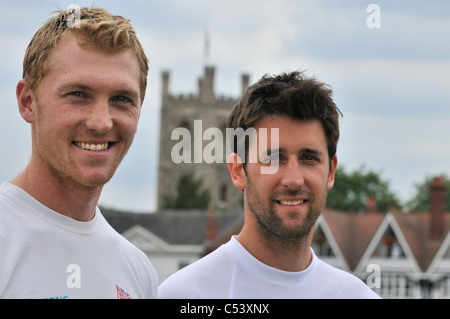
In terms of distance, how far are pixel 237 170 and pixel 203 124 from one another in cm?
10433

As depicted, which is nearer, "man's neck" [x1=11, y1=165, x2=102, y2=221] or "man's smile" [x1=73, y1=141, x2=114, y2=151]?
"man's smile" [x1=73, y1=141, x2=114, y2=151]

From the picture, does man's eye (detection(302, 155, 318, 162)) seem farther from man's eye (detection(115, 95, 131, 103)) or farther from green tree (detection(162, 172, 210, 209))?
green tree (detection(162, 172, 210, 209))

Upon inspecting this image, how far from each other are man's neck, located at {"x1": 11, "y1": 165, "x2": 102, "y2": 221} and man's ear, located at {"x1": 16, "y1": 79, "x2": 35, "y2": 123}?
26 centimetres

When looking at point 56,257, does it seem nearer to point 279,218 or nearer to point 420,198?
point 279,218

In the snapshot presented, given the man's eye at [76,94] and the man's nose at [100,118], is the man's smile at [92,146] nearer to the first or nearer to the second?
the man's nose at [100,118]

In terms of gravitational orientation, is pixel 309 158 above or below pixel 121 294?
above

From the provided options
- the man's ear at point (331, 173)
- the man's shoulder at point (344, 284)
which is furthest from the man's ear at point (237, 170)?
the man's shoulder at point (344, 284)

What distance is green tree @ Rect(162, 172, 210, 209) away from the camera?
3113 inches

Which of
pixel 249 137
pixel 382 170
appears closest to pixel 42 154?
pixel 249 137

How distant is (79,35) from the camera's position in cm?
377

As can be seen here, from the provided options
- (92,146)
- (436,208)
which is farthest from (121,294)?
(436,208)

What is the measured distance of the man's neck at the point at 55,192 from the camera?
3.85m

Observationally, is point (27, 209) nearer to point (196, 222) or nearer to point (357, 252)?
point (357, 252)

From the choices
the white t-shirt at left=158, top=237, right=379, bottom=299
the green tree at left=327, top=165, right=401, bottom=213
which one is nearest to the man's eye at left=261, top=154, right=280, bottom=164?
the white t-shirt at left=158, top=237, right=379, bottom=299
